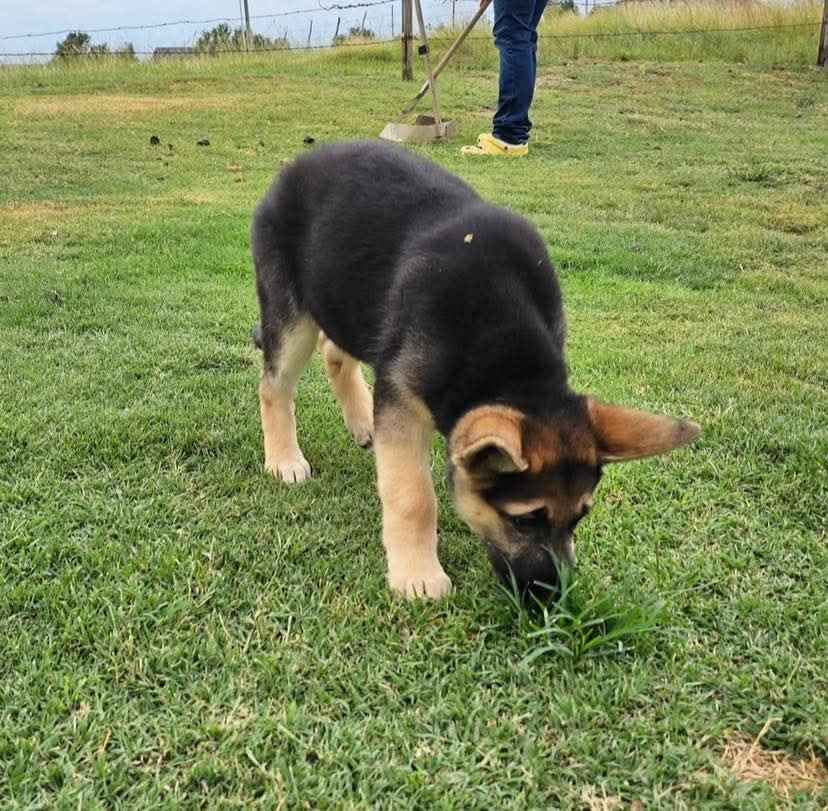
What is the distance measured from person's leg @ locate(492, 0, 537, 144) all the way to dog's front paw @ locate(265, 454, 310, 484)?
798 centimetres

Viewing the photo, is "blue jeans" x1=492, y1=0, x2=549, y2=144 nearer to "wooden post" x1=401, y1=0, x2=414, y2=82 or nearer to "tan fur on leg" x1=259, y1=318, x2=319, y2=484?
"wooden post" x1=401, y1=0, x2=414, y2=82

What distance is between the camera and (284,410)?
154 inches

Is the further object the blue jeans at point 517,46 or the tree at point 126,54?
the tree at point 126,54

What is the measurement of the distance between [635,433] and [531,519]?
42cm

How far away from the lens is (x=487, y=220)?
338 centimetres

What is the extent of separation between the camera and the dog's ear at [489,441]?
93.5 inches

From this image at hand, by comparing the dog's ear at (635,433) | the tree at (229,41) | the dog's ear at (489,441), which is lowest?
the tree at (229,41)

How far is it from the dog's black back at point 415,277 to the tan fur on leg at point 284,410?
125 mm

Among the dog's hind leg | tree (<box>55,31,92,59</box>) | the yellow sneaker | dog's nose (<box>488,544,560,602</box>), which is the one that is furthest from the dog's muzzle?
tree (<box>55,31,92,59</box>)

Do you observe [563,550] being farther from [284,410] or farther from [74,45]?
[74,45]

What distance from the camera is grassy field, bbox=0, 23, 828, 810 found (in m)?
2.22

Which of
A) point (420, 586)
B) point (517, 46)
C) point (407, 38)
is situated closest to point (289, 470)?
point (420, 586)

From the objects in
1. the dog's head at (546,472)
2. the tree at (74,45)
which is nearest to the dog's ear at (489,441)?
the dog's head at (546,472)

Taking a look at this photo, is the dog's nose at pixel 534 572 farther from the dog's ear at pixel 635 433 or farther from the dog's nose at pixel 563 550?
the dog's ear at pixel 635 433
